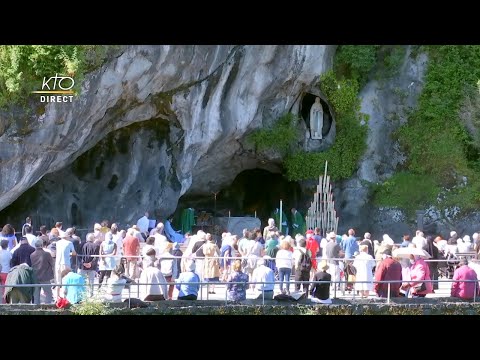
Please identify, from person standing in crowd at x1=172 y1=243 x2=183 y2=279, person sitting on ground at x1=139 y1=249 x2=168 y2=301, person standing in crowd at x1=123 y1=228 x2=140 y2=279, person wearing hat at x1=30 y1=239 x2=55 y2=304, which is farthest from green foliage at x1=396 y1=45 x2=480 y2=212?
person wearing hat at x1=30 y1=239 x2=55 y2=304

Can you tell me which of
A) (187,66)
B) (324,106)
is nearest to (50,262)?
(187,66)

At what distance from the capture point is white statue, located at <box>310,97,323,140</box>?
29.7m

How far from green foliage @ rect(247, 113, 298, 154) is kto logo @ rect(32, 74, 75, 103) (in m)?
8.04

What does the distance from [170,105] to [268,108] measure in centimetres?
395

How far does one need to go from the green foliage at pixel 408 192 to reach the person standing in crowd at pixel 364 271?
12738 mm

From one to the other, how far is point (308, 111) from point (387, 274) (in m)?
15.0

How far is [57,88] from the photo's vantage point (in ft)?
69.3

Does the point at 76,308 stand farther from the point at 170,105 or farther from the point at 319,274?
the point at 170,105

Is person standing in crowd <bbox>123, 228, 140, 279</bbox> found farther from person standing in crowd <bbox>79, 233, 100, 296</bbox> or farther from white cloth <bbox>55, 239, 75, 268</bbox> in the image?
white cloth <bbox>55, 239, 75, 268</bbox>

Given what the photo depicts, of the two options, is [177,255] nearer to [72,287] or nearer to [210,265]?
[210,265]

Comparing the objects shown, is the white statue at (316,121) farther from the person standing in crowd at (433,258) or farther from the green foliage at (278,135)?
the person standing in crowd at (433,258)

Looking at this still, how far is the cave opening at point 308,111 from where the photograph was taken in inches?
1184

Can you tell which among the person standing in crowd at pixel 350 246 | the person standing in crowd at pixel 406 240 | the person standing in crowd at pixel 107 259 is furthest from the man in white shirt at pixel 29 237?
the person standing in crowd at pixel 406 240

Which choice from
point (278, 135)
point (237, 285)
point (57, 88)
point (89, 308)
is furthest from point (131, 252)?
point (278, 135)
